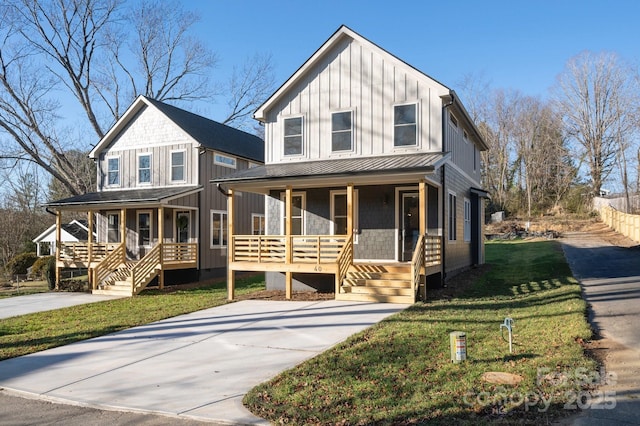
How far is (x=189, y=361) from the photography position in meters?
7.21

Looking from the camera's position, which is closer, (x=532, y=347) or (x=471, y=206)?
(x=532, y=347)

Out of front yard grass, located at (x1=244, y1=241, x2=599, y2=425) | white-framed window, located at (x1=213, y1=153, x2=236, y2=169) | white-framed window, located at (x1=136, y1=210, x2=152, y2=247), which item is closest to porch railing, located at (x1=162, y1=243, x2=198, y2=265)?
white-framed window, located at (x1=136, y1=210, x2=152, y2=247)

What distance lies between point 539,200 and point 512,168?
426cm

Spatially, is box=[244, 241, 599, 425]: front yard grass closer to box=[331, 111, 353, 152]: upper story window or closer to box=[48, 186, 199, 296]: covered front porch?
box=[331, 111, 353, 152]: upper story window

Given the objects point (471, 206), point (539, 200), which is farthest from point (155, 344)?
point (539, 200)

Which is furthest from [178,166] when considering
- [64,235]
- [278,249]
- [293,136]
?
[64,235]

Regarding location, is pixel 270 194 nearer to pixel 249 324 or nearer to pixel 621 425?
pixel 249 324

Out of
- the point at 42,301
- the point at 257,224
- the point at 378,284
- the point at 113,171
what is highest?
the point at 113,171

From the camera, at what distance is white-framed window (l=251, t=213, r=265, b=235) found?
931 inches

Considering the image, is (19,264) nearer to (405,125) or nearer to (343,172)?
A: (343,172)

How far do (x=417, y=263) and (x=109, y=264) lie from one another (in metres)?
12.8

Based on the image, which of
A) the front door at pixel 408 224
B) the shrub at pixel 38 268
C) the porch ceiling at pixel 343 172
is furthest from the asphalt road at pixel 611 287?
the shrub at pixel 38 268

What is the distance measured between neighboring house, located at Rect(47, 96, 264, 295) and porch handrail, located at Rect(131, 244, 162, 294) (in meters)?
0.07

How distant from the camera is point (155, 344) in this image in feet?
27.8
